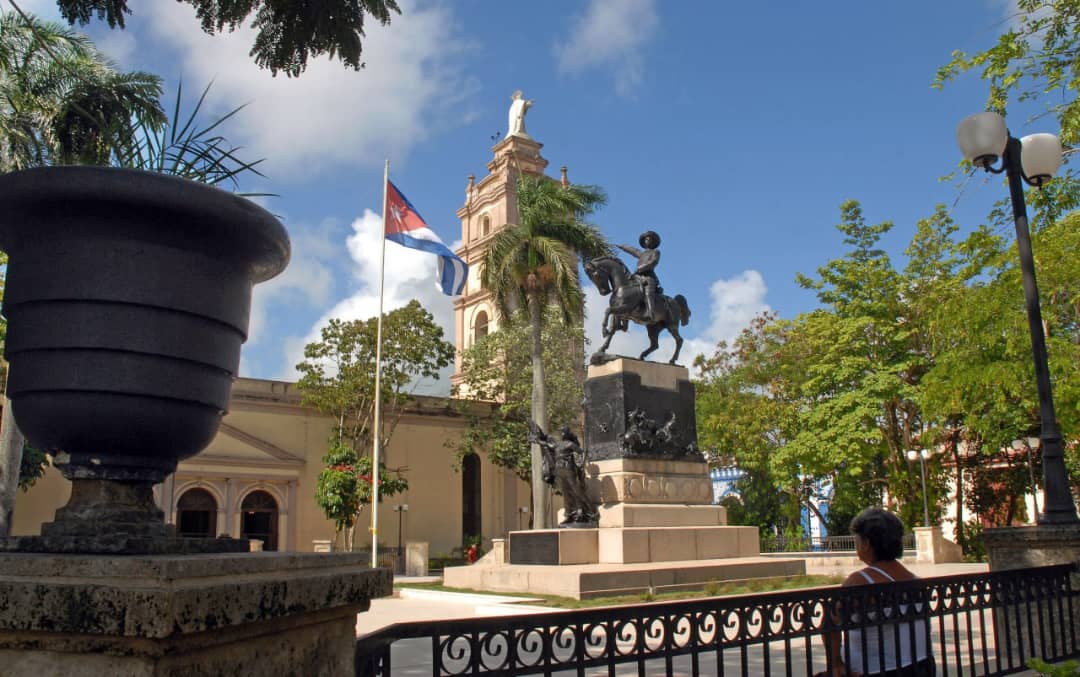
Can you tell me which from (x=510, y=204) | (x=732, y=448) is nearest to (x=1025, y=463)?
(x=732, y=448)

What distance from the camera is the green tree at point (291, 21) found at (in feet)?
15.0

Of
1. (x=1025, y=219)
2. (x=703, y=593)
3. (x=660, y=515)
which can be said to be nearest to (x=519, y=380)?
(x=660, y=515)

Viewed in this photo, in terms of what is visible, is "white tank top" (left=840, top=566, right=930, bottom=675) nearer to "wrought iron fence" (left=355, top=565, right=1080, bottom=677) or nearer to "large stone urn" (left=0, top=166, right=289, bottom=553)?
"wrought iron fence" (left=355, top=565, right=1080, bottom=677)

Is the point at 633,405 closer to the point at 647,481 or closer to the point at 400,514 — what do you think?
the point at 647,481

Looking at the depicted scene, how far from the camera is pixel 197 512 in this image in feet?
115

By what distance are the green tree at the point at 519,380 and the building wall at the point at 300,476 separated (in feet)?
8.96

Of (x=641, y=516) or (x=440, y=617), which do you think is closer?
(x=440, y=617)

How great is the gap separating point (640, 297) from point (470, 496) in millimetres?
27681

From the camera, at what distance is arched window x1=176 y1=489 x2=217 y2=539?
34438 mm

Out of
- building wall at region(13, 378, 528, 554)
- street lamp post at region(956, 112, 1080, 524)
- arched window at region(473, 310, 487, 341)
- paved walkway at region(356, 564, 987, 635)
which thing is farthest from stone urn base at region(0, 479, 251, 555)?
arched window at region(473, 310, 487, 341)

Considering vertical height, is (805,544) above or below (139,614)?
below

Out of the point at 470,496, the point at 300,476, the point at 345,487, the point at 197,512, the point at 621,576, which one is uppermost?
the point at 300,476

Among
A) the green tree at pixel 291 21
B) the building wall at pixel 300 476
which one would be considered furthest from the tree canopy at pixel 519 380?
the green tree at pixel 291 21

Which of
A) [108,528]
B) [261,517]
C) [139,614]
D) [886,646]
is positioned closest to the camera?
[139,614]
